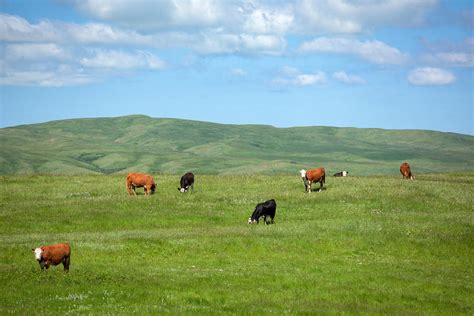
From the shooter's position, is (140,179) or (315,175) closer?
(140,179)

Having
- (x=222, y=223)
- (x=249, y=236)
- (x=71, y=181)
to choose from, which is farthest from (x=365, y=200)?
(x=71, y=181)

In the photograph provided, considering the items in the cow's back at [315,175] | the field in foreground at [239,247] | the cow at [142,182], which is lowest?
the field in foreground at [239,247]

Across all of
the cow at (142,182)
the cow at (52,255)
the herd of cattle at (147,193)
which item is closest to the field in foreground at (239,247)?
the cow at (52,255)

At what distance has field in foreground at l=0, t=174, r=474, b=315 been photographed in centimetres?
2391

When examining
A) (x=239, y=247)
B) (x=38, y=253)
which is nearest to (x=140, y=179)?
(x=239, y=247)

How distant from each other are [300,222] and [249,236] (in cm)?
744

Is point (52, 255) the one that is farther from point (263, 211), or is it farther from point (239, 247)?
point (263, 211)

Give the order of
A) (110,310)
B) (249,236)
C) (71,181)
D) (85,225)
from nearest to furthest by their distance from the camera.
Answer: (110,310), (249,236), (85,225), (71,181)

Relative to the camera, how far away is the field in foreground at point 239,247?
23906 millimetres

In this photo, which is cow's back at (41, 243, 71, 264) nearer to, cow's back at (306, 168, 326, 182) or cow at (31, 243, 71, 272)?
cow at (31, 243, 71, 272)

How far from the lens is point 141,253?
3438 cm

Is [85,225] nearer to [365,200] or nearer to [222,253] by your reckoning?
[222,253]

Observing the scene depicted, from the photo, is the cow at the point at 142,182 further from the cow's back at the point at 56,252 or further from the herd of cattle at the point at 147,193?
the cow's back at the point at 56,252

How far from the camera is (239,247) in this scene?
118 feet
